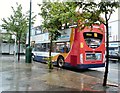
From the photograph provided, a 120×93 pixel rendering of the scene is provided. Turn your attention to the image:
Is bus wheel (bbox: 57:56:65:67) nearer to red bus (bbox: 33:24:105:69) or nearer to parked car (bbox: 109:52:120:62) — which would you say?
red bus (bbox: 33:24:105:69)

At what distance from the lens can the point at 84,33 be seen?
17.2 meters

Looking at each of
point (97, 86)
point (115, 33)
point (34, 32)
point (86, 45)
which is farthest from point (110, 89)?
point (115, 33)

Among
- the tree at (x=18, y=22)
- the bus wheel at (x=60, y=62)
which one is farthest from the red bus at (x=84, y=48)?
the tree at (x=18, y=22)

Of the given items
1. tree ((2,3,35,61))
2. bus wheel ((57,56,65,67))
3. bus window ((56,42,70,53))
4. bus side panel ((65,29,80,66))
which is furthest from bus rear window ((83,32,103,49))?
tree ((2,3,35,61))

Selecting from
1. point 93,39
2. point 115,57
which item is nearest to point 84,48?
point 93,39

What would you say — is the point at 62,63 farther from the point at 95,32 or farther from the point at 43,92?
the point at 43,92

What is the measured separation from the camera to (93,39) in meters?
17.7

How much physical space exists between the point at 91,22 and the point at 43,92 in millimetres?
3690

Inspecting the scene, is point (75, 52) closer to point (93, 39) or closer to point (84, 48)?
point (84, 48)

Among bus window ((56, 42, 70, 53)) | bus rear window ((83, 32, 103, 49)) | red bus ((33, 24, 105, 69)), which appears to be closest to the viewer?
red bus ((33, 24, 105, 69))

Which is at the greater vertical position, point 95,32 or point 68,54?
point 95,32

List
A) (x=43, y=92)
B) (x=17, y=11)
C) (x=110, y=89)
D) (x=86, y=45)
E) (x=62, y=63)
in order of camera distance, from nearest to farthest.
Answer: (x=43, y=92)
(x=110, y=89)
(x=86, y=45)
(x=62, y=63)
(x=17, y=11)

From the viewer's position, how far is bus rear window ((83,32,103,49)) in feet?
56.9

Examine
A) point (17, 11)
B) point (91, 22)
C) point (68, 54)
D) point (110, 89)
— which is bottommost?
point (110, 89)
